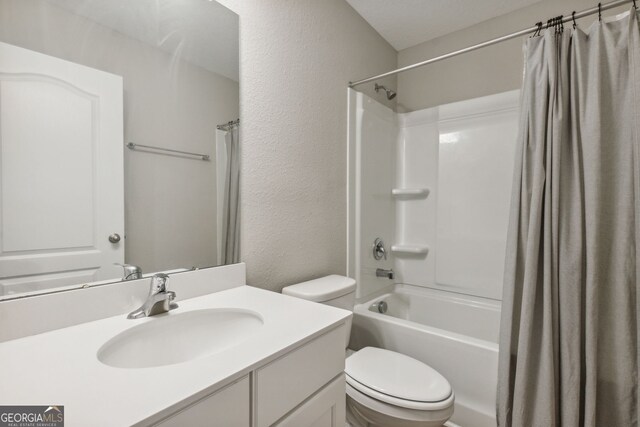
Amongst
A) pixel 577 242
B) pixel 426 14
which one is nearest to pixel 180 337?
pixel 577 242

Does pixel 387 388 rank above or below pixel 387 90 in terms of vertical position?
below

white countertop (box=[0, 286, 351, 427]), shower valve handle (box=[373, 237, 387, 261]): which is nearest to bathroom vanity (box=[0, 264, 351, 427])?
white countertop (box=[0, 286, 351, 427])

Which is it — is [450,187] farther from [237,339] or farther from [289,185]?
[237,339]

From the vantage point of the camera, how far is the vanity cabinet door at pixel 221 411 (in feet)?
1.59

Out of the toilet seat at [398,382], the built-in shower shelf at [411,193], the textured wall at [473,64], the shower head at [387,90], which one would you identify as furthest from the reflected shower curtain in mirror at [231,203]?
the textured wall at [473,64]

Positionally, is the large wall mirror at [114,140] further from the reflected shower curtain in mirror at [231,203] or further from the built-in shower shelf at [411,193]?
the built-in shower shelf at [411,193]

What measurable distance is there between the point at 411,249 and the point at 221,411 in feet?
6.24

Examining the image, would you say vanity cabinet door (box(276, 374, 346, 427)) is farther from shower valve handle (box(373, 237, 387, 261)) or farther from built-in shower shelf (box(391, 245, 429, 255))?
built-in shower shelf (box(391, 245, 429, 255))

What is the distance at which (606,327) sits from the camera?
108 centimetres

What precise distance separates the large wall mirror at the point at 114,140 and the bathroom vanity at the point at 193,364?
0.11 metres

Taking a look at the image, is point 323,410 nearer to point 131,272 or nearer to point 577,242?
point 131,272

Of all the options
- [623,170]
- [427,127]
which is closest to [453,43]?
[427,127]

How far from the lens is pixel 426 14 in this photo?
77.5 inches

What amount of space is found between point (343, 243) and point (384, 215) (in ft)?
1.79
